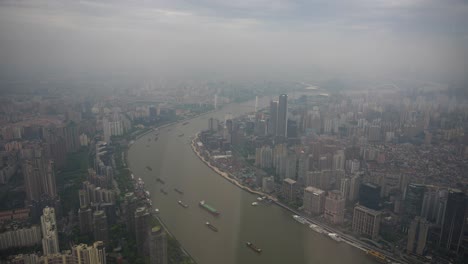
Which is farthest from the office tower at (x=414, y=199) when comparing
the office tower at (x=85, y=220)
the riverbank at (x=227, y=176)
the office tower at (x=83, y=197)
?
the office tower at (x=83, y=197)


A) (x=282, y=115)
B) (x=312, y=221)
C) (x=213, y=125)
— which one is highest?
(x=282, y=115)

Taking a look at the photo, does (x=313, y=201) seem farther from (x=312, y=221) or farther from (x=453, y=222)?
(x=453, y=222)

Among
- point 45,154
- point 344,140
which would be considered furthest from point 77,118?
point 344,140

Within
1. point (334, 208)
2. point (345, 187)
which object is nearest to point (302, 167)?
point (345, 187)

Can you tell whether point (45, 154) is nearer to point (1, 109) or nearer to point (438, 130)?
point (1, 109)

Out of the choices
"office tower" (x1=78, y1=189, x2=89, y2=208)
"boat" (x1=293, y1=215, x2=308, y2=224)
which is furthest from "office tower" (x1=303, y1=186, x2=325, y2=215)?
"office tower" (x1=78, y1=189, x2=89, y2=208)

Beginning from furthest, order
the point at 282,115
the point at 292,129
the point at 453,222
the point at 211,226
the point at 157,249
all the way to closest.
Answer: the point at 282,115 < the point at 292,129 < the point at 211,226 < the point at 453,222 < the point at 157,249

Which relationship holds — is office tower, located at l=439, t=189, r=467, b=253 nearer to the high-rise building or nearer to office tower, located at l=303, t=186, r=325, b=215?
office tower, located at l=303, t=186, r=325, b=215
